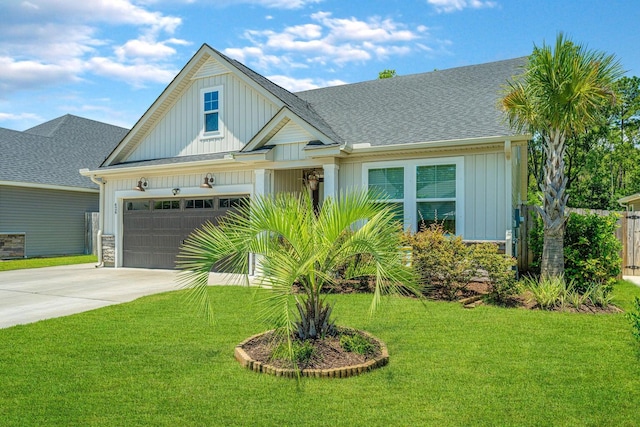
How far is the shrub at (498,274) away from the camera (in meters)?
7.32

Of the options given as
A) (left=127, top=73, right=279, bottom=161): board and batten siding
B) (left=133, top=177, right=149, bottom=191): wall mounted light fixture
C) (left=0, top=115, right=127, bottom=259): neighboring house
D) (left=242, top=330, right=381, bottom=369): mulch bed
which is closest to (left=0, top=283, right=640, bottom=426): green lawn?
(left=242, top=330, right=381, bottom=369): mulch bed

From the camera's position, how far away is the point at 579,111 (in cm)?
730

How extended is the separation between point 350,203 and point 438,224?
553 centimetres

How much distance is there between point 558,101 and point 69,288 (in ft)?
34.1

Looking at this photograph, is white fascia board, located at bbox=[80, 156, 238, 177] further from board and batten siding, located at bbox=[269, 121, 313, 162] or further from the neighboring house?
the neighboring house

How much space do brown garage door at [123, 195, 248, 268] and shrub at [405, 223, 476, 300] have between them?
220 inches

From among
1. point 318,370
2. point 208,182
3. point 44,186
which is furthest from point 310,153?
point 44,186

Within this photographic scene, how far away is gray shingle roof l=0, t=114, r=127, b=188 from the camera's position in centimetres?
1777

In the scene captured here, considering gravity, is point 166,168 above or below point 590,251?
above

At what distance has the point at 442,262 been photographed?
26.3 ft

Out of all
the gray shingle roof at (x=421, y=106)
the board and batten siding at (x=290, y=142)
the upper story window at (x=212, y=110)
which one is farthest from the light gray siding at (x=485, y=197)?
the upper story window at (x=212, y=110)

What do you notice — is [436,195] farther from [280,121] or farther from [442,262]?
[280,121]

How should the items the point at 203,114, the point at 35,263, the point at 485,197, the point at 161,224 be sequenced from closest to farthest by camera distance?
the point at 485,197, the point at 203,114, the point at 161,224, the point at 35,263

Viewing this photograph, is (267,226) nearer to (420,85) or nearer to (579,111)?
(579,111)
